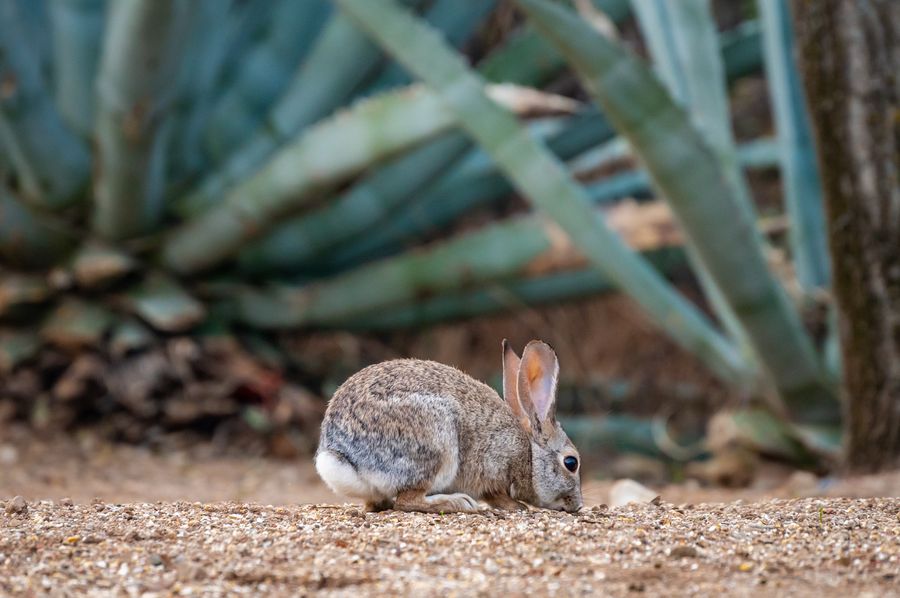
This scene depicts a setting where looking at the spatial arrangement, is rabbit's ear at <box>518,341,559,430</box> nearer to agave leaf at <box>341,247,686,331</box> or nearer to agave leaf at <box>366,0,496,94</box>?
agave leaf at <box>341,247,686,331</box>

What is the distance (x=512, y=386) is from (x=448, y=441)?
50cm

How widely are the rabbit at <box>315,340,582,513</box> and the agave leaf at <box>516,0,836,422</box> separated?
1282 millimetres

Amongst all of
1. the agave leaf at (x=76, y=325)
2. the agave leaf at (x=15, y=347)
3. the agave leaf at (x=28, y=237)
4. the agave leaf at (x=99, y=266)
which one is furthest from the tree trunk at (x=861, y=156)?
the agave leaf at (x=15, y=347)

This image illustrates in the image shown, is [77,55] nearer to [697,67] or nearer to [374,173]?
[374,173]

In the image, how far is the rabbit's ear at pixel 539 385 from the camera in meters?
3.83

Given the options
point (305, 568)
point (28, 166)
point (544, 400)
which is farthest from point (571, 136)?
point (305, 568)

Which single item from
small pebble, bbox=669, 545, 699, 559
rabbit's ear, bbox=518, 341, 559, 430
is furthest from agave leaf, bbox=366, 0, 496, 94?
small pebble, bbox=669, 545, 699, 559

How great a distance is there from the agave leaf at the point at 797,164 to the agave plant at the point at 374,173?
11mm

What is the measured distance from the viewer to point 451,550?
2910mm

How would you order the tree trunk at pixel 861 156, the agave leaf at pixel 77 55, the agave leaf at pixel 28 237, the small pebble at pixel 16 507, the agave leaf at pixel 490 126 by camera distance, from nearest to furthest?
the small pebble at pixel 16 507, the tree trunk at pixel 861 156, the agave leaf at pixel 490 126, the agave leaf at pixel 77 55, the agave leaf at pixel 28 237

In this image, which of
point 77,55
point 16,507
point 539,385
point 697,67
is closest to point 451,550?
point 539,385

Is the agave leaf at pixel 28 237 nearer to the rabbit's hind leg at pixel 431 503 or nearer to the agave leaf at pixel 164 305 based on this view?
the agave leaf at pixel 164 305

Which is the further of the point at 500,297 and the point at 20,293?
the point at 500,297

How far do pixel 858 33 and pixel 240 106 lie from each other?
3.47 m
